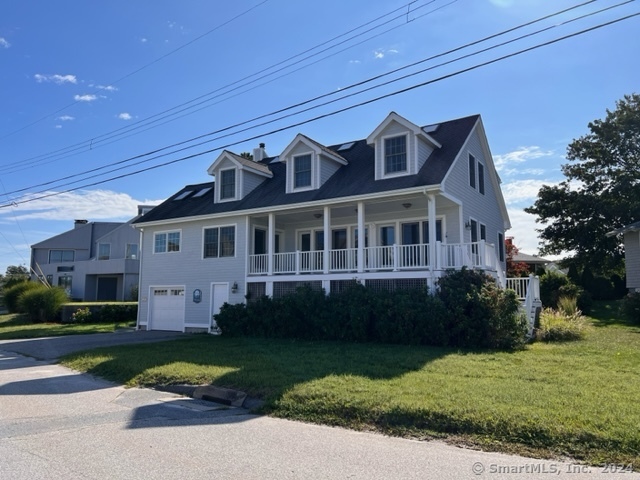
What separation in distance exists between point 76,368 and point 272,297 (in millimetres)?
7269

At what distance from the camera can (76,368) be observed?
11.9 meters

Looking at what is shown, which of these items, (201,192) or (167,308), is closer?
(167,308)

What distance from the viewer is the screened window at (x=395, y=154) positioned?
54.6 feet

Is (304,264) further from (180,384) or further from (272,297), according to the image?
(180,384)

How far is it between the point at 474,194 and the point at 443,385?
11876 millimetres

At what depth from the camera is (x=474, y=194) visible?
61.0ft

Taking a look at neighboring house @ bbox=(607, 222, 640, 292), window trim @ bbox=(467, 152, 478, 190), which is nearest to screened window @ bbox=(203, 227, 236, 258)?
window trim @ bbox=(467, 152, 478, 190)

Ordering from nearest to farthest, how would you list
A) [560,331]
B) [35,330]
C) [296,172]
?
1. [560,331]
2. [296,172]
3. [35,330]

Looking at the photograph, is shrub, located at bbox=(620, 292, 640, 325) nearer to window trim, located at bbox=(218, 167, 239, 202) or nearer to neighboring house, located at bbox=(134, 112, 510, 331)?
neighboring house, located at bbox=(134, 112, 510, 331)

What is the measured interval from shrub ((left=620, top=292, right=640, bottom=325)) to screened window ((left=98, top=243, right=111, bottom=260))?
37.3m

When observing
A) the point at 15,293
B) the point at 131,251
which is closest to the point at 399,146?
the point at 15,293

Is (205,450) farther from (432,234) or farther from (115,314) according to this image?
(115,314)

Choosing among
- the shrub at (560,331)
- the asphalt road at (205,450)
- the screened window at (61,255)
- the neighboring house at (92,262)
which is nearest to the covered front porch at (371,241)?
the shrub at (560,331)

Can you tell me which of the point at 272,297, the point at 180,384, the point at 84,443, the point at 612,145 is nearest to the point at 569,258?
the point at 612,145
